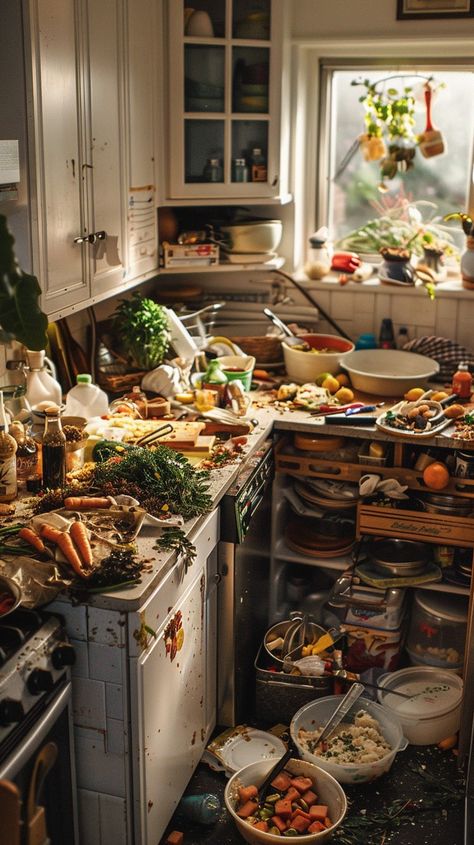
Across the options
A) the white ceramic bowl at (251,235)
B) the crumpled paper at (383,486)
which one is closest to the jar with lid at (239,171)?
the white ceramic bowl at (251,235)

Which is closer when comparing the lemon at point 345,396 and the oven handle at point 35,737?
the oven handle at point 35,737

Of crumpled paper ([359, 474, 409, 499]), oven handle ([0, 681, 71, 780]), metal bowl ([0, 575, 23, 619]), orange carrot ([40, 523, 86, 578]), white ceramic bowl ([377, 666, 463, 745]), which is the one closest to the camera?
oven handle ([0, 681, 71, 780])

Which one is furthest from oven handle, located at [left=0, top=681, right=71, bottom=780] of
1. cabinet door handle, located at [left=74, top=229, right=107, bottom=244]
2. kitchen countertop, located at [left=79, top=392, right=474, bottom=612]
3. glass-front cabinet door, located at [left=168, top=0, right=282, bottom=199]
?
glass-front cabinet door, located at [left=168, top=0, right=282, bottom=199]

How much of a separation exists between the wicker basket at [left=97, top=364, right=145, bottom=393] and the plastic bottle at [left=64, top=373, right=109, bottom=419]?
37 cm

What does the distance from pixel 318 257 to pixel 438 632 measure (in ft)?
5.54

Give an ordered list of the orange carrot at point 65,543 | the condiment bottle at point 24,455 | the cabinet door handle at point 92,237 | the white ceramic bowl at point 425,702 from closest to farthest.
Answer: the orange carrot at point 65,543
the condiment bottle at point 24,455
the cabinet door handle at point 92,237
the white ceramic bowl at point 425,702

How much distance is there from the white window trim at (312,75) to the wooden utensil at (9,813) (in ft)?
9.38

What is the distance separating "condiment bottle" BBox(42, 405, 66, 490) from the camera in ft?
8.90

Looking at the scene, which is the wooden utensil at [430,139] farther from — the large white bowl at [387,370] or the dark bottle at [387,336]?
the large white bowl at [387,370]

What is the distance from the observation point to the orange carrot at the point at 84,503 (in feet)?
8.48

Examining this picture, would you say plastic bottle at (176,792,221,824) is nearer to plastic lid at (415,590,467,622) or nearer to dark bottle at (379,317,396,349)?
plastic lid at (415,590,467,622)

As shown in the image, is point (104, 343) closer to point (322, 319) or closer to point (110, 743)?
point (322, 319)

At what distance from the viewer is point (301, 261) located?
14.2ft

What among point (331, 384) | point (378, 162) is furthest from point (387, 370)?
point (378, 162)
